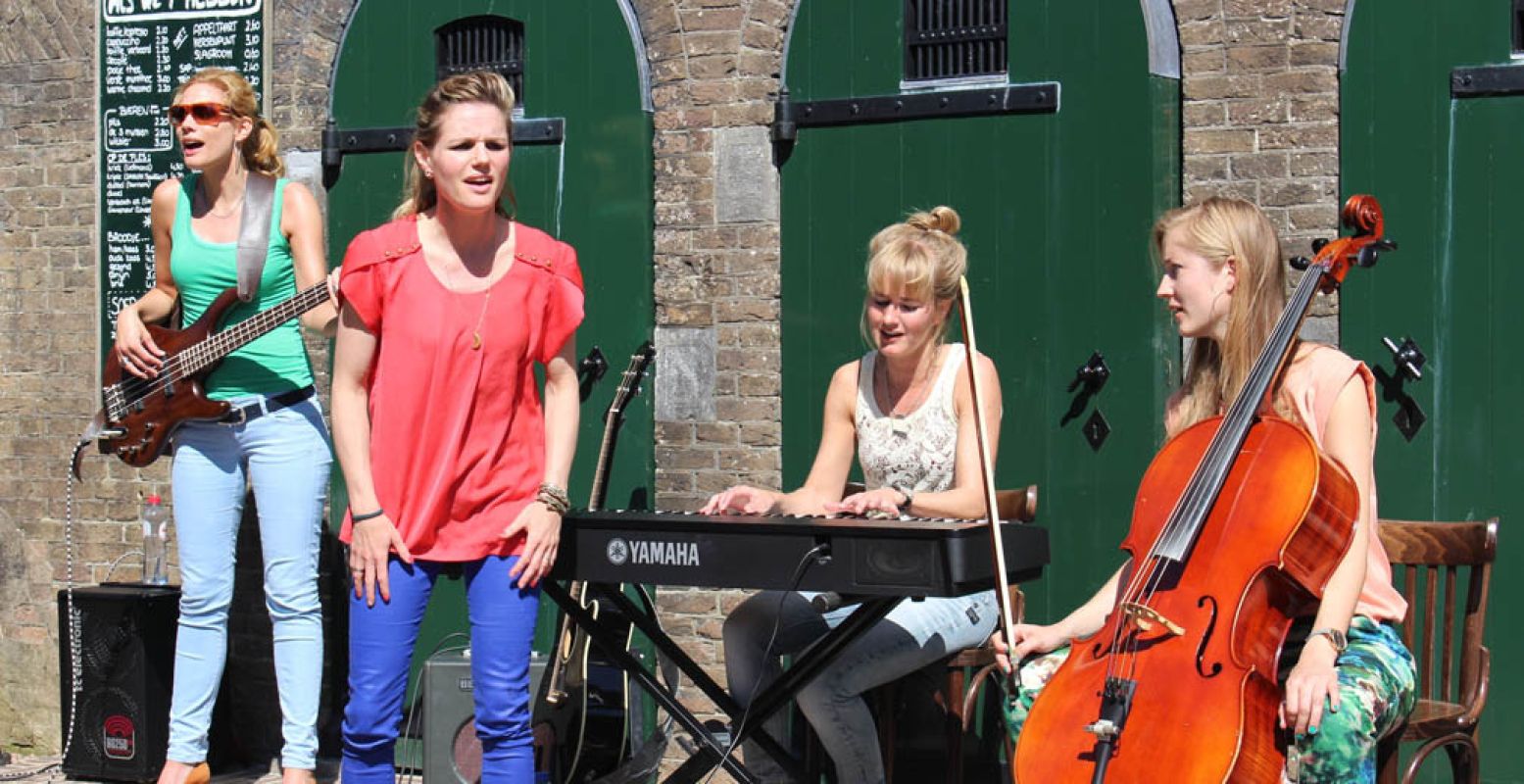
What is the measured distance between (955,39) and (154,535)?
3.54 metres

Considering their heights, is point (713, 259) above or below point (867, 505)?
above

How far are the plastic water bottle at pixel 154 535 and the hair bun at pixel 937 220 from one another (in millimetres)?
3565

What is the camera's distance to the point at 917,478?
16.1 feet

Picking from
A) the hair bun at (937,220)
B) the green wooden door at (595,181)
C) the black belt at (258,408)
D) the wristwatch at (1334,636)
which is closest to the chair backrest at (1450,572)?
the wristwatch at (1334,636)

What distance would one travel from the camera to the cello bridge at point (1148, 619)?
3.41 meters

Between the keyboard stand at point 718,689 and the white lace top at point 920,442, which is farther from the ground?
the white lace top at point 920,442

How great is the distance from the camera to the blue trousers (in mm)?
4090

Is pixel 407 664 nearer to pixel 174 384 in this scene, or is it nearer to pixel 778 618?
pixel 778 618

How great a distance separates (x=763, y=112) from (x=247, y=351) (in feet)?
6.33

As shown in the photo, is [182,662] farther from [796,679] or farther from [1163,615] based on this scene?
[1163,615]

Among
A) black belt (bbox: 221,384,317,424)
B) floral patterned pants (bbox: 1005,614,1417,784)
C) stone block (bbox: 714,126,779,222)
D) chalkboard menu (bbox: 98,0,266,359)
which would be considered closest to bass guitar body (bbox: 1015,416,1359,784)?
floral patterned pants (bbox: 1005,614,1417,784)

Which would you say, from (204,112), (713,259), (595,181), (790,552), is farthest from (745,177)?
(790,552)

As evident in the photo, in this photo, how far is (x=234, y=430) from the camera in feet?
17.3

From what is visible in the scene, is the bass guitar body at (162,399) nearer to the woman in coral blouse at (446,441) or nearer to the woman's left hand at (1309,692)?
the woman in coral blouse at (446,441)
